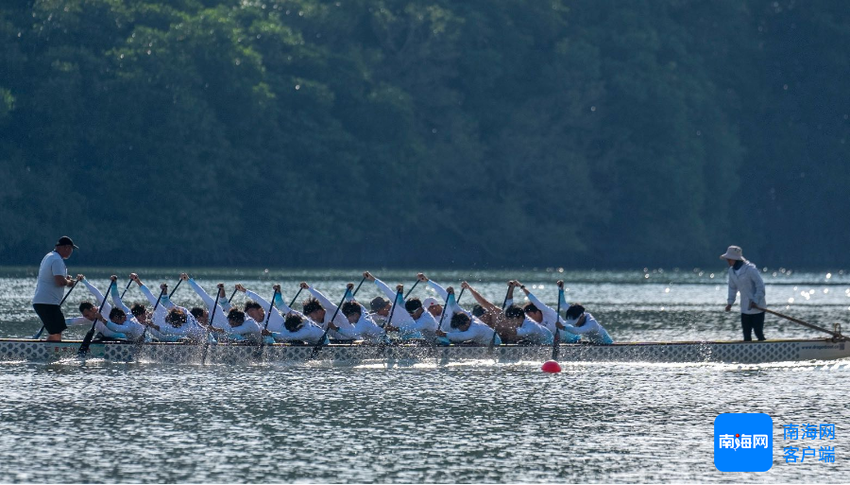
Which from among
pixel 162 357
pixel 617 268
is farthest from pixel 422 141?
pixel 162 357

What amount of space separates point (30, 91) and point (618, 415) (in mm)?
55260

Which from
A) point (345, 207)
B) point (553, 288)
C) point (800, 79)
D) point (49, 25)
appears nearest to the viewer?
point (553, 288)

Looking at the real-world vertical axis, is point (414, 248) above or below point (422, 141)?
below

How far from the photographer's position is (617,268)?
9900 centimetres

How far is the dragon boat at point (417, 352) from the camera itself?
28.4 meters

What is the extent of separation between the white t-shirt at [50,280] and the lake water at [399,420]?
4.14 feet

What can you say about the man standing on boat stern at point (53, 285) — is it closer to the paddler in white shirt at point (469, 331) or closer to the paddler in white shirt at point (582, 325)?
the paddler in white shirt at point (469, 331)

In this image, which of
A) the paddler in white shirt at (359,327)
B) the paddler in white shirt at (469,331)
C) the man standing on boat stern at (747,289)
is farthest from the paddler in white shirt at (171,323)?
the man standing on boat stern at (747,289)

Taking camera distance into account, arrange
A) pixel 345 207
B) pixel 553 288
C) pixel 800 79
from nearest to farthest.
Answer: pixel 553 288 → pixel 345 207 → pixel 800 79

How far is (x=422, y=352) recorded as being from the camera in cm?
2988

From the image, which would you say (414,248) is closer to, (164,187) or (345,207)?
(345,207)

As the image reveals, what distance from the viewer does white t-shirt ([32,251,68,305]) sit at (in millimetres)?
27781

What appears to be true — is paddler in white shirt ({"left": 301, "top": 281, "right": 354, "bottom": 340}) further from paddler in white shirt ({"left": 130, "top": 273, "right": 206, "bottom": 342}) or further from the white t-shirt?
the white t-shirt

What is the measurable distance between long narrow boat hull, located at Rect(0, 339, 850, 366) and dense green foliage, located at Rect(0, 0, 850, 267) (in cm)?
4433
